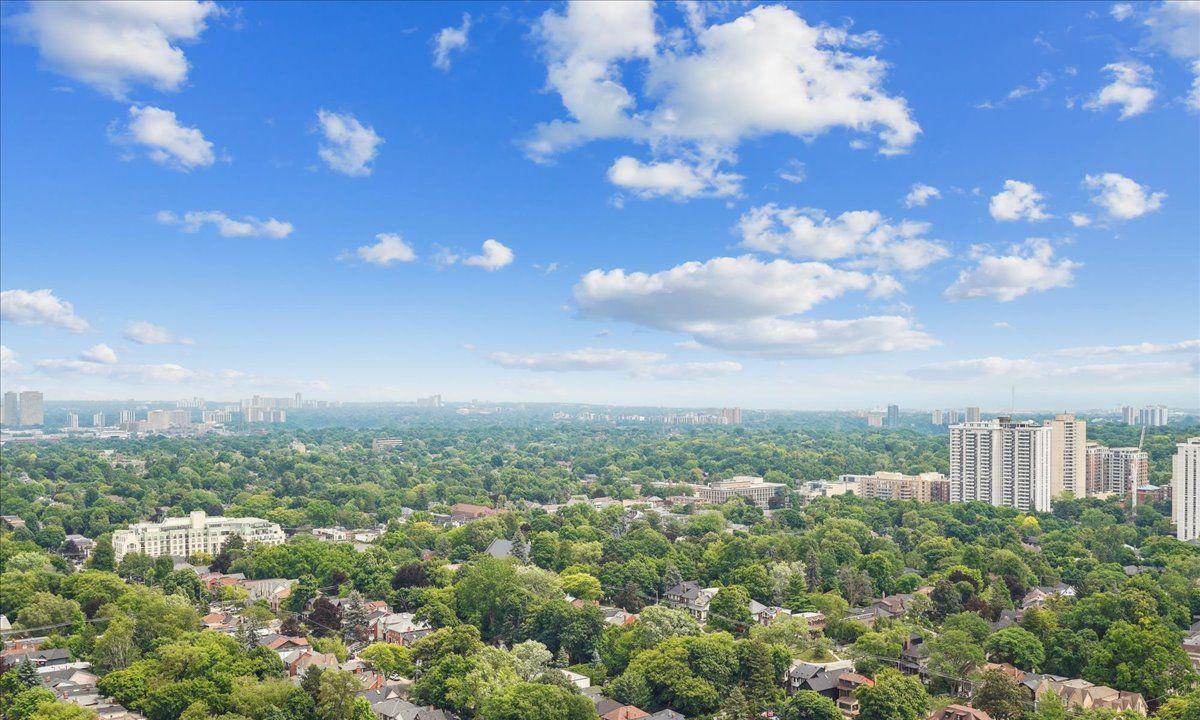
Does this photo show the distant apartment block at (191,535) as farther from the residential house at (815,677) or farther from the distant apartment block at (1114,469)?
the distant apartment block at (1114,469)

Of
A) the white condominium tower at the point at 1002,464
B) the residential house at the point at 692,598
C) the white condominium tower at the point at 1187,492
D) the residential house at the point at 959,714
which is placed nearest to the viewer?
the residential house at the point at 959,714

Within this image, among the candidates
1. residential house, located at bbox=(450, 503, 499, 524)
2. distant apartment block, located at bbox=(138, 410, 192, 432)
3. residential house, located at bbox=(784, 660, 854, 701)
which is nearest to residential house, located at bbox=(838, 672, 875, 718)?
residential house, located at bbox=(784, 660, 854, 701)

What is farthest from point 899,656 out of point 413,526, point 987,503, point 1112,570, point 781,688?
point 987,503

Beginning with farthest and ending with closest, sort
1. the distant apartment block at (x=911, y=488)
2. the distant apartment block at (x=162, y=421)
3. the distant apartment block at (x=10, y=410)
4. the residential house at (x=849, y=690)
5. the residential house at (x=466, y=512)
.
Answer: the distant apartment block at (x=10, y=410) < the distant apartment block at (x=162, y=421) < the distant apartment block at (x=911, y=488) < the residential house at (x=466, y=512) < the residential house at (x=849, y=690)

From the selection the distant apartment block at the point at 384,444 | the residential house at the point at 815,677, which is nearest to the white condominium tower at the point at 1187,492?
the residential house at the point at 815,677

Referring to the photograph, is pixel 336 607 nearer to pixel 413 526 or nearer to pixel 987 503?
pixel 413 526
